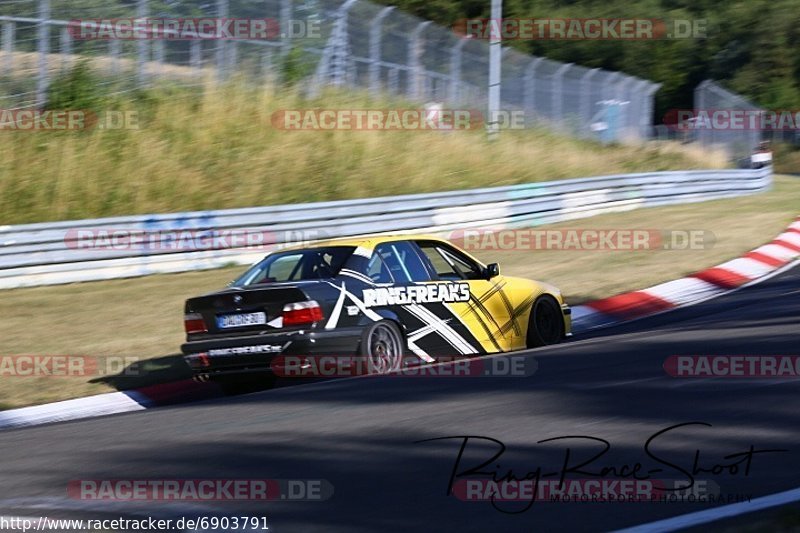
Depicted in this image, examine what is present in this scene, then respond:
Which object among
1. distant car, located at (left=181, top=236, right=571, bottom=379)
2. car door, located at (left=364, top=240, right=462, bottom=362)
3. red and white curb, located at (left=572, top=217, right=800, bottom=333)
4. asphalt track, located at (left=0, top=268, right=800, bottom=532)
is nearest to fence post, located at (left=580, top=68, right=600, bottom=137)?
red and white curb, located at (left=572, top=217, right=800, bottom=333)

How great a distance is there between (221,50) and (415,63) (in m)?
5.51

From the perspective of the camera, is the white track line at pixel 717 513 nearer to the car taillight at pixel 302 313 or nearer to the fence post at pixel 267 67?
the car taillight at pixel 302 313

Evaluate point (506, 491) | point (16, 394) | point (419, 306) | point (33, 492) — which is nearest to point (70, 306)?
point (16, 394)

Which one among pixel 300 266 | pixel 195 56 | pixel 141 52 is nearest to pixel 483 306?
pixel 300 266

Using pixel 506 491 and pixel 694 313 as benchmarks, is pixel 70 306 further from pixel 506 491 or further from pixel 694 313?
pixel 506 491

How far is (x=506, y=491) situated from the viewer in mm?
5613

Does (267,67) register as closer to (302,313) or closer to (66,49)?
(66,49)

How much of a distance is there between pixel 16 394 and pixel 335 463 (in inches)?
205

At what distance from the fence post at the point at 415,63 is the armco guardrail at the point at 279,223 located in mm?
5317

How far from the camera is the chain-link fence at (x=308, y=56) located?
801 inches

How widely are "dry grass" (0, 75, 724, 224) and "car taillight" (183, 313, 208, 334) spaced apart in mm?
9657

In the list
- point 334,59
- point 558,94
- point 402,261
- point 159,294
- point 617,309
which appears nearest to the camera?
point 402,261

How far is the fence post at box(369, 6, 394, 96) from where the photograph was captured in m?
24.9

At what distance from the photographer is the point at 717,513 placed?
200 inches
